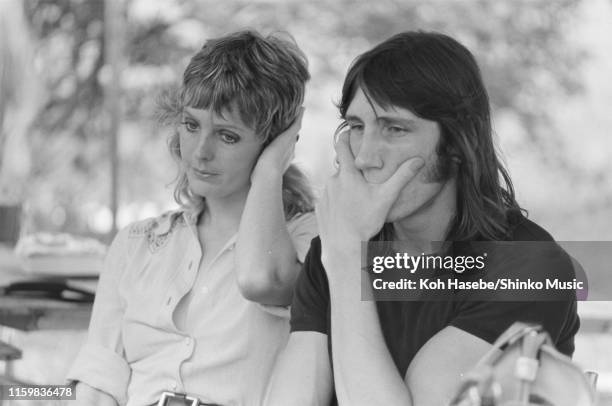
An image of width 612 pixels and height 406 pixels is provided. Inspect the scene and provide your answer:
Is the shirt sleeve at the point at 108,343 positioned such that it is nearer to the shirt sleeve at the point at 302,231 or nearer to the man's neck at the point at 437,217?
the shirt sleeve at the point at 302,231

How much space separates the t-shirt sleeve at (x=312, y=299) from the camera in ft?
4.55

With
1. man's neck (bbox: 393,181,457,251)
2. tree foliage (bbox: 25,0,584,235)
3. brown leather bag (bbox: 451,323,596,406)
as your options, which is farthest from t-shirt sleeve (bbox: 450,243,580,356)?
tree foliage (bbox: 25,0,584,235)

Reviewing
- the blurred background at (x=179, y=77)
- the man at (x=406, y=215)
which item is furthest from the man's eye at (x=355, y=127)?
the blurred background at (x=179, y=77)

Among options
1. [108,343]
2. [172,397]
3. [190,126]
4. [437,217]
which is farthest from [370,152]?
[108,343]

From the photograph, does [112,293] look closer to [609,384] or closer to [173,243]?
[173,243]

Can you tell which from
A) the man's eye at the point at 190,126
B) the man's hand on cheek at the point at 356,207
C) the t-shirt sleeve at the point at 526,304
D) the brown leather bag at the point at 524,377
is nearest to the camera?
the brown leather bag at the point at 524,377

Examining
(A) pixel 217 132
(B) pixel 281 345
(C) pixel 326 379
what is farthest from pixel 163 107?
(C) pixel 326 379

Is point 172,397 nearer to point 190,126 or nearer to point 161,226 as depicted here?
point 161,226

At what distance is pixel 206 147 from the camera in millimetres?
1660

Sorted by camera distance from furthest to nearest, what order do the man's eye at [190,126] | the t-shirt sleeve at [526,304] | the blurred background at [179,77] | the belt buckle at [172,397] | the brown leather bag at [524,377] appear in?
1. the blurred background at [179,77]
2. the man's eye at [190,126]
3. the belt buckle at [172,397]
4. the t-shirt sleeve at [526,304]
5. the brown leather bag at [524,377]

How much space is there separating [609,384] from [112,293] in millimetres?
1276

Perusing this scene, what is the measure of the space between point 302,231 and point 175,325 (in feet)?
0.98

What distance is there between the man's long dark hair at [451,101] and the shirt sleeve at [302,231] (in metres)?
0.38

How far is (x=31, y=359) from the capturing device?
2.56 m
